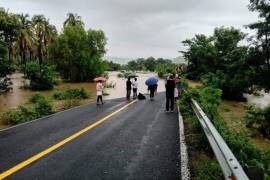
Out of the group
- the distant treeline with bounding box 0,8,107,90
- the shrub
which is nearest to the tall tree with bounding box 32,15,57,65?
the distant treeline with bounding box 0,8,107,90

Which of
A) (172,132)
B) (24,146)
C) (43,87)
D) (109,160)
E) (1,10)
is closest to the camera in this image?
(109,160)

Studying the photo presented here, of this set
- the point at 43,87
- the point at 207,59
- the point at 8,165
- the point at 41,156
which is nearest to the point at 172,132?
the point at 41,156

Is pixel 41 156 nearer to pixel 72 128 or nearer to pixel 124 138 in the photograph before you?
pixel 124 138

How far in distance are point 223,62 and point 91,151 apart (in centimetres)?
4158

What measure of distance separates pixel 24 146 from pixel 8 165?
5.46 feet

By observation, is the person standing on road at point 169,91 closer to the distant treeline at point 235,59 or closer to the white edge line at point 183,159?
the white edge line at point 183,159

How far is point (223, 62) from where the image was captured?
4534cm

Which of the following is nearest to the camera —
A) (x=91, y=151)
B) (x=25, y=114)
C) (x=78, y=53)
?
(x=91, y=151)

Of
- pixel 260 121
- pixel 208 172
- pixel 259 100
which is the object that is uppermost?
pixel 208 172

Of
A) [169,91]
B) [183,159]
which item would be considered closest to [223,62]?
[169,91]

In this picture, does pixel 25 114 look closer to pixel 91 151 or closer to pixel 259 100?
pixel 91 151

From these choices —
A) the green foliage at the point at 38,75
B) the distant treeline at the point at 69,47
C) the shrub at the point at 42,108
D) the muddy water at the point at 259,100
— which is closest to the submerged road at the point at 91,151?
the shrub at the point at 42,108

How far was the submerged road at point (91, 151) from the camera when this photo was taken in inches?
210

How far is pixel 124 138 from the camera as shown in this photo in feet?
27.3
